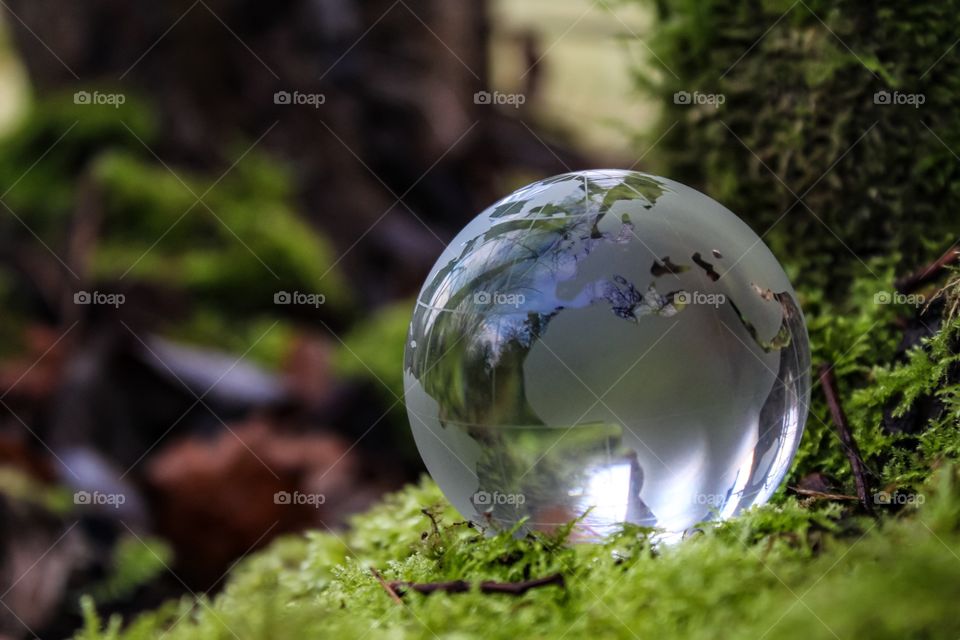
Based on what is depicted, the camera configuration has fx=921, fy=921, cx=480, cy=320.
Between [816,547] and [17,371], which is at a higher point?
[17,371]

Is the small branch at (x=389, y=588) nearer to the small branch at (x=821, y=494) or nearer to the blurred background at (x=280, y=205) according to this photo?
the small branch at (x=821, y=494)

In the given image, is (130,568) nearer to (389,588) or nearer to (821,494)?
(389,588)

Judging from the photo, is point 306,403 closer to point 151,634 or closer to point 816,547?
point 151,634

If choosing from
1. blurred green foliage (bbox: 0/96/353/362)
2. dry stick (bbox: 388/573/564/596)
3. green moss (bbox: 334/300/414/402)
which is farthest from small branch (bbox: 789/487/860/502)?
blurred green foliage (bbox: 0/96/353/362)

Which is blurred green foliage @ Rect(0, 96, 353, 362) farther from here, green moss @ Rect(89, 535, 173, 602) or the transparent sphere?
the transparent sphere

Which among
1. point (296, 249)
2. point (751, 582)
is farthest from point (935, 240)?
point (296, 249)

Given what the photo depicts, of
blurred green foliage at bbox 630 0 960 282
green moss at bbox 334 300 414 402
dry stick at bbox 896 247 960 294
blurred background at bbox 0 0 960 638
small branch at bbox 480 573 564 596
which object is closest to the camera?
small branch at bbox 480 573 564 596
